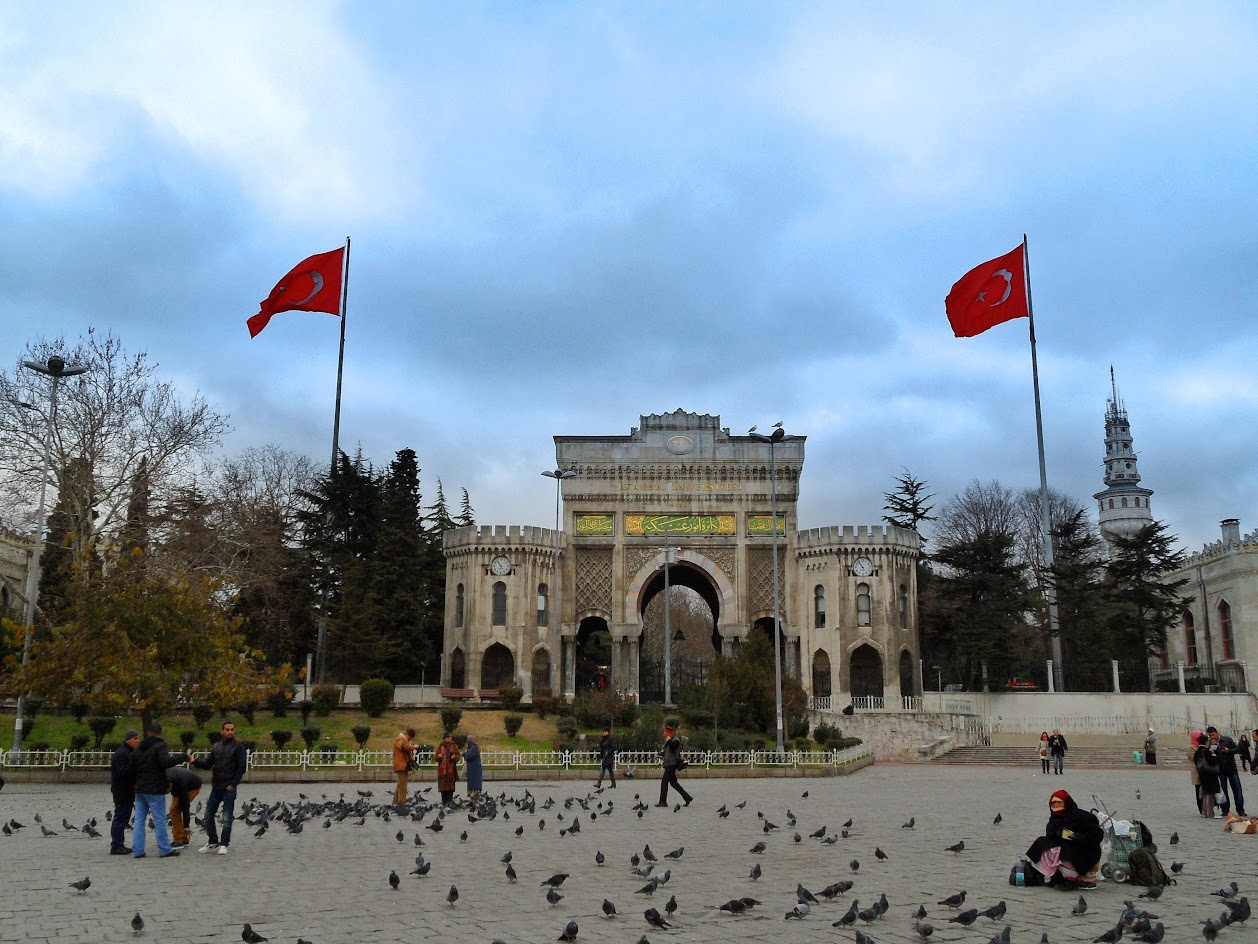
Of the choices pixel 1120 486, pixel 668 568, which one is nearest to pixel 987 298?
pixel 668 568

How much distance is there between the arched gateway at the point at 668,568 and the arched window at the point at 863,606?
0.06m

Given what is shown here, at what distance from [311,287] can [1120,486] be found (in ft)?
260

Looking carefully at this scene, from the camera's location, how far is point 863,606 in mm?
42344

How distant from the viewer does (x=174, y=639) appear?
869 inches

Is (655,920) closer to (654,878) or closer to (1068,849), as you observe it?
(654,878)

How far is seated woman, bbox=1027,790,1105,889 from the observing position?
28.8ft

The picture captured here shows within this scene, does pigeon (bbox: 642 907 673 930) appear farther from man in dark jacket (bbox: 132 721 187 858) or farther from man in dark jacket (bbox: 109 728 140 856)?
man in dark jacket (bbox: 109 728 140 856)

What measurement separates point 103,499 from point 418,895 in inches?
1081

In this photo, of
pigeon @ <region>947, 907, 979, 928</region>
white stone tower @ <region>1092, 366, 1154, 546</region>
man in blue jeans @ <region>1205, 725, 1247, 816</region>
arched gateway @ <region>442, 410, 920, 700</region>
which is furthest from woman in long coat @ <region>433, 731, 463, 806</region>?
white stone tower @ <region>1092, 366, 1154, 546</region>

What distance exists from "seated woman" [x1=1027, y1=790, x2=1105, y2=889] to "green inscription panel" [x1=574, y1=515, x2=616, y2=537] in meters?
36.8

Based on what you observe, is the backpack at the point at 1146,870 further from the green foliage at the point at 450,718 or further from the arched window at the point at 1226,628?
the arched window at the point at 1226,628

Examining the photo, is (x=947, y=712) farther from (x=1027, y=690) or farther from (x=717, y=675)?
(x=717, y=675)

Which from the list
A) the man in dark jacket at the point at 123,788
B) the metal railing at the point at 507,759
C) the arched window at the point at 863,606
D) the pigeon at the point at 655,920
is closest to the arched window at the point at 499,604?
the arched window at the point at 863,606

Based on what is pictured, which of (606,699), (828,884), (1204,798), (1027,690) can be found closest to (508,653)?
(606,699)
